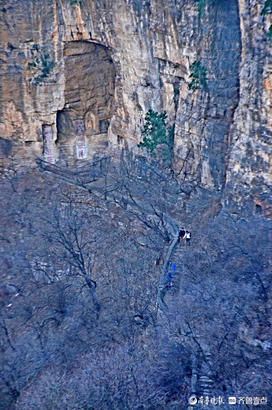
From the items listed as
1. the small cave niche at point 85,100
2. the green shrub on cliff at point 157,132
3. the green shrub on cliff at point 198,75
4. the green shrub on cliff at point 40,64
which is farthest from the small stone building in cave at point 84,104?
the green shrub on cliff at point 198,75

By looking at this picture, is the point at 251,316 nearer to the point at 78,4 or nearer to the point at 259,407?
the point at 259,407

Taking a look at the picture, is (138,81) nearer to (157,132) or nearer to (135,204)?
(157,132)

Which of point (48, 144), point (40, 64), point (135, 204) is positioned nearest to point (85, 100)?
point (40, 64)

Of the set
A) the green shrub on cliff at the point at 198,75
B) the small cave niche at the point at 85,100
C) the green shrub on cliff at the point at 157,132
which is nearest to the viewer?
the green shrub on cliff at the point at 198,75

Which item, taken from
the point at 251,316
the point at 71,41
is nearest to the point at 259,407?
the point at 251,316

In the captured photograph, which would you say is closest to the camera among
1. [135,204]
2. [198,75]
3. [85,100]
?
[198,75]

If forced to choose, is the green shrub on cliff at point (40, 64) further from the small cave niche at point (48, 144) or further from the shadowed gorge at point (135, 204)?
the small cave niche at point (48, 144)
